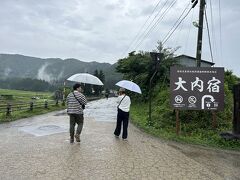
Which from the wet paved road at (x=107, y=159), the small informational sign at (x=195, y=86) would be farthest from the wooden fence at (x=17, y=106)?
the small informational sign at (x=195, y=86)

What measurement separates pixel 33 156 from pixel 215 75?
718 centimetres

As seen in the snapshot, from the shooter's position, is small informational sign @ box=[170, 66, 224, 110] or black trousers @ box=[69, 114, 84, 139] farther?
small informational sign @ box=[170, 66, 224, 110]

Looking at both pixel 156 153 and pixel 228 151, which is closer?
pixel 156 153

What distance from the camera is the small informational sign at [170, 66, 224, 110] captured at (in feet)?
39.8

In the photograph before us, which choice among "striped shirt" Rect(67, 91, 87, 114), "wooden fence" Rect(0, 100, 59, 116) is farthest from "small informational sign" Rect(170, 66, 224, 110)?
"wooden fence" Rect(0, 100, 59, 116)

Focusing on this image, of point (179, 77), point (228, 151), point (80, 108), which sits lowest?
point (228, 151)

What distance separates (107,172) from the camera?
6.61 m

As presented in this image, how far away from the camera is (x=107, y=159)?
Result: 306 inches

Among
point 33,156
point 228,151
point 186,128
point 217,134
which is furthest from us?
point 186,128

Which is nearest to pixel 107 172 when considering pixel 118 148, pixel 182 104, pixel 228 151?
pixel 118 148

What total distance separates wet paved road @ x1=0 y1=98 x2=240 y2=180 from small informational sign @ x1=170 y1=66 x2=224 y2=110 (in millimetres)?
1904

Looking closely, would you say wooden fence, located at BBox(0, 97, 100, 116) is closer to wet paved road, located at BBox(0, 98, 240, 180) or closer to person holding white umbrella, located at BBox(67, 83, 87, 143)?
wet paved road, located at BBox(0, 98, 240, 180)

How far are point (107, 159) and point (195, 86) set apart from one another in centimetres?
554

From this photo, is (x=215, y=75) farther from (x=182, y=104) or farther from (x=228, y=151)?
(x=228, y=151)
